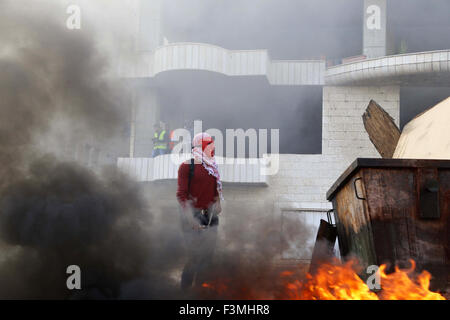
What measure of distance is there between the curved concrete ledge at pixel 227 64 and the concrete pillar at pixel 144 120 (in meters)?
0.63

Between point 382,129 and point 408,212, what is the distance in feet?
9.37

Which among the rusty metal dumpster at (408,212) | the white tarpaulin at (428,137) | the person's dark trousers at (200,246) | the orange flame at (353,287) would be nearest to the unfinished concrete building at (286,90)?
the white tarpaulin at (428,137)

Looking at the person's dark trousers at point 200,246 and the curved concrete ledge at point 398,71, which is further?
the curved concrete ledge at point 398,71

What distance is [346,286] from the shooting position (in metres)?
4.49

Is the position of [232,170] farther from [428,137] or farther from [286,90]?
[428,137]

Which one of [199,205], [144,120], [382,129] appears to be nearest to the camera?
[199,205]

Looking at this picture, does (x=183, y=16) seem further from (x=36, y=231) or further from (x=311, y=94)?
(x=36, y=231)

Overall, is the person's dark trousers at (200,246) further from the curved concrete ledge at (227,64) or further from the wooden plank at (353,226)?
the curved concrete ledge at (227,64)

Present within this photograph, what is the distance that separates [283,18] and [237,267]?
12.8m

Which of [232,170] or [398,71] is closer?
[398,71]

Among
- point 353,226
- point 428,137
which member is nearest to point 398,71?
point 428,137

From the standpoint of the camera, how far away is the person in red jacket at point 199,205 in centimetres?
573

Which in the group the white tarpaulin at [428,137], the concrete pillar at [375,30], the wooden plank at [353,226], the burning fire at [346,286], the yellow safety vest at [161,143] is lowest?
the burning fire at [346,286]

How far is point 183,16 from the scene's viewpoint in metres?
17.3
